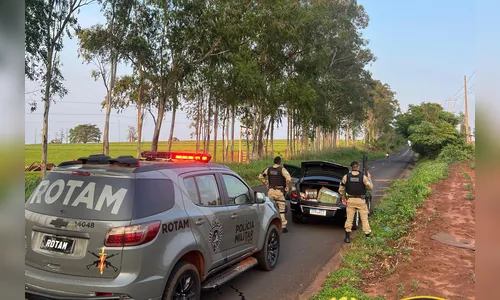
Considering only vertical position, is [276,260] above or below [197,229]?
below

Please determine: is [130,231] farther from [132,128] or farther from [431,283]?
[132,128]

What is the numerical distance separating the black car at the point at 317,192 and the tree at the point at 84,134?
8824 centimetres

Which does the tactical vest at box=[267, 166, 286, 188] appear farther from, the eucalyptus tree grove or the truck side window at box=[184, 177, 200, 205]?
the eucalyptus tree grove

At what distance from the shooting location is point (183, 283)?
4.08 m

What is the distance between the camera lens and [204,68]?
65.9ft

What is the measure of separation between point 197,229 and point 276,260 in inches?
106

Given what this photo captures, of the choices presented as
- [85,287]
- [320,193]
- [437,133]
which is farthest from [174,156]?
[437,133]

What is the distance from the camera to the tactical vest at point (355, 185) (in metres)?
8.22

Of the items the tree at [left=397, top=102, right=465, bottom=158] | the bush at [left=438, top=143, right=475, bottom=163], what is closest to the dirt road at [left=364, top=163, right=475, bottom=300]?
the bush at [left=438, top=143, right=475, bottom=163]

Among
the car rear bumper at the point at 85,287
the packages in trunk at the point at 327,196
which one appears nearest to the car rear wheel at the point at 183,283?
the car rear bumper at the point at 85,287

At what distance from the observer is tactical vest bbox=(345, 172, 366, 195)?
8219 millimetres

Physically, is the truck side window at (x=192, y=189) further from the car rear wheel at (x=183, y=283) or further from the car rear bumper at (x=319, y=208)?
the car rear bumper at (x=319, y=208)

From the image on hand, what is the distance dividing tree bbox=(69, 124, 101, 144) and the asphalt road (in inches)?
3520
